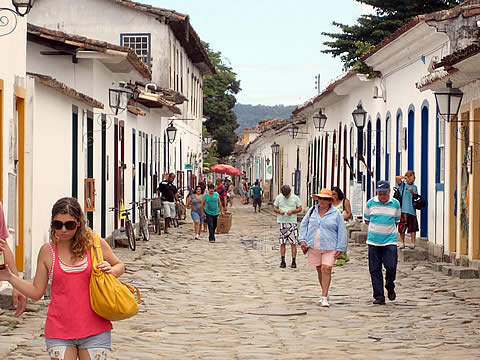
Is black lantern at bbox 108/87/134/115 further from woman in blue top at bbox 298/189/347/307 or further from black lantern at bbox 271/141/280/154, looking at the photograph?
black lantern at bbox 271/141/280/154

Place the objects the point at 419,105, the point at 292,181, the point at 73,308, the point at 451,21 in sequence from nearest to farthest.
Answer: the point at 73,308
the point at 451,21
the point at 419,105
the point at 292,181

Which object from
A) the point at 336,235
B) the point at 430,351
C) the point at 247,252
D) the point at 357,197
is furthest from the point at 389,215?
the point at 357,197

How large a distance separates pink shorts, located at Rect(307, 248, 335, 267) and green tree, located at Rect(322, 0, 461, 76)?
20881 mm

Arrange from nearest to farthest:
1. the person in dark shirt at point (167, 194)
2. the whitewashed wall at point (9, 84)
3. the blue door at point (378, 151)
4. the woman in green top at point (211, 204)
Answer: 1. the whitewashed wall at point (9, 84)
2. the blue door at point (378, 151)
3. the woman in green top at point (211, 204)
4. the person in dark shirt at point (167, 194)

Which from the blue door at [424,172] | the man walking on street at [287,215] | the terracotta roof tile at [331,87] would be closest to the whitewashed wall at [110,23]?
the terracotta roof tile at [331,87]

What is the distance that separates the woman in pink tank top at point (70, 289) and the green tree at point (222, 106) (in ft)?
196

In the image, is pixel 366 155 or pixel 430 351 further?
pixel 366 155

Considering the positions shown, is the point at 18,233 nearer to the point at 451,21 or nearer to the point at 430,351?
the point at 430,351

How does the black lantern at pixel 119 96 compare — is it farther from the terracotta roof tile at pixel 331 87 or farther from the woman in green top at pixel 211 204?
the terracotta roof tile at pixel 331 87

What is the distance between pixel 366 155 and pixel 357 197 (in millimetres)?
1203

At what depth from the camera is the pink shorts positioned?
12.1 meters

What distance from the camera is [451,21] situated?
643 inches

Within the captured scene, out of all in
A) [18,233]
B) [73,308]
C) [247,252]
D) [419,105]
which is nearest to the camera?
[73,308]

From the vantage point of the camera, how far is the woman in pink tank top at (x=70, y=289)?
554cm
